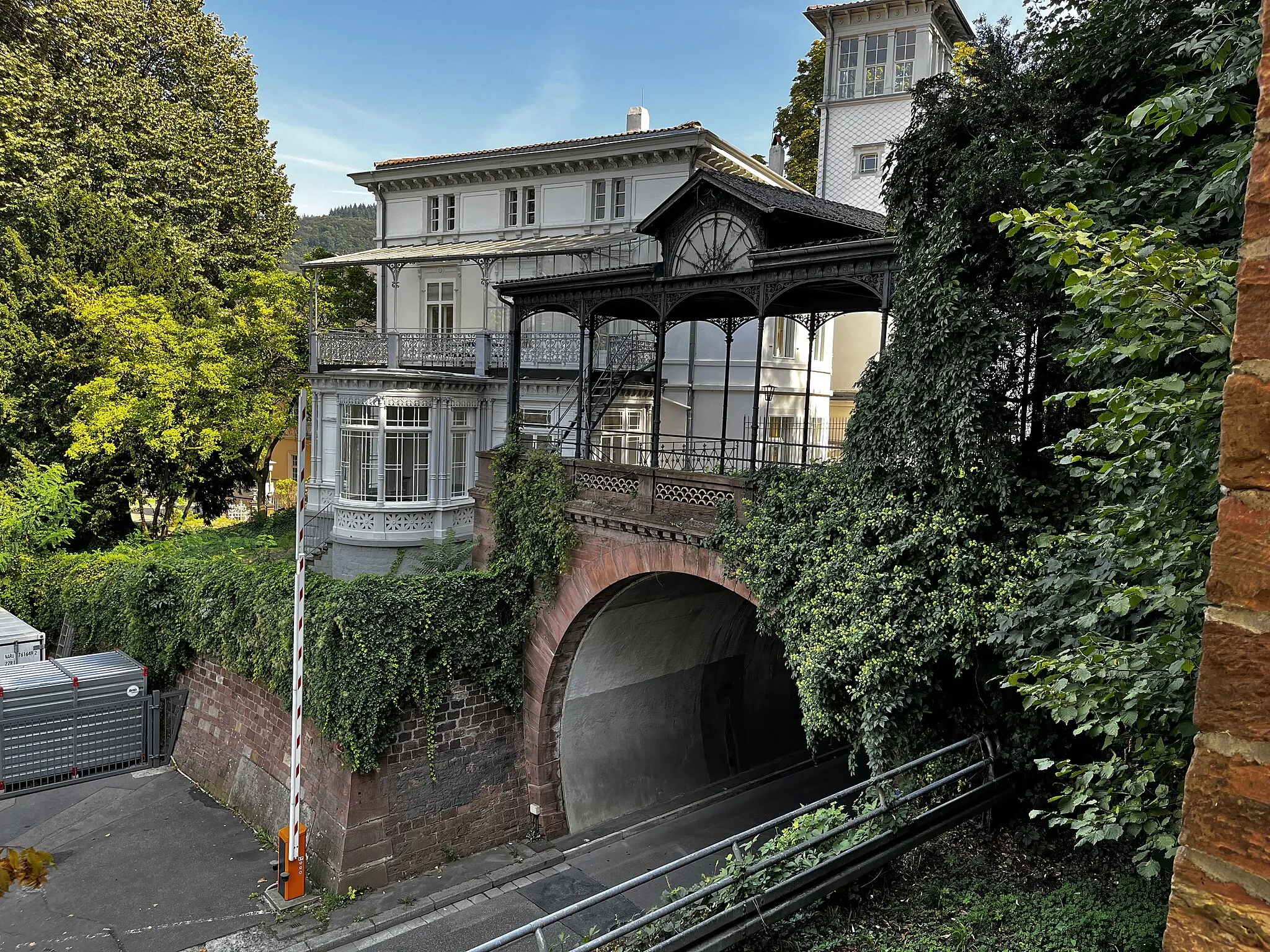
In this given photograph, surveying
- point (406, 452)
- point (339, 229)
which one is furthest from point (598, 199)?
point (339, 229)

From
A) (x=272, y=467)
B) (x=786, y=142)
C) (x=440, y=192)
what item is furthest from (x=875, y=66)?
(x=272, y=467)

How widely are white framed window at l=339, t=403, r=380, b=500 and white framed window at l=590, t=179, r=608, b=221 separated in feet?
28.8

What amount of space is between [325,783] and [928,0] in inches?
1054

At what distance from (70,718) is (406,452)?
9517mm

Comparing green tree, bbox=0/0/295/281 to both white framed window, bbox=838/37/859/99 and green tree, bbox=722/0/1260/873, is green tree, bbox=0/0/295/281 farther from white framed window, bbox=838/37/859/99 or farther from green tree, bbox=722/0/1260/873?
green tree, bbox=722/0/1260/873

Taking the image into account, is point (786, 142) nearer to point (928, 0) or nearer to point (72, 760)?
point (928, 0)

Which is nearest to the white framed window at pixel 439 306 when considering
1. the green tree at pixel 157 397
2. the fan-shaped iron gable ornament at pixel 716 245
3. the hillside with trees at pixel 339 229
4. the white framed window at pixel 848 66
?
the green tree at pixel 157 397

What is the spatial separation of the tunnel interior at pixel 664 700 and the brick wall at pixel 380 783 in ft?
4.69

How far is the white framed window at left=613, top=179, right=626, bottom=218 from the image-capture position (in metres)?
24.9

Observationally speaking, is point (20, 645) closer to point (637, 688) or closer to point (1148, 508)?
point (637, 688)

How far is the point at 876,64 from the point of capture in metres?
27.5

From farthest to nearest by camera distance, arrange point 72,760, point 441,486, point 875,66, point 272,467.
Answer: point 272,467 < point 875,66 < point 441,486 < point 72,760

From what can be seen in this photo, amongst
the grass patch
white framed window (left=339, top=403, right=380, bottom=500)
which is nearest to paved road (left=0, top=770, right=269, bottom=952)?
white framed window (left=339, top=403, right=380, bottom=500)

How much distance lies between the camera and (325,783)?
49.9 feet
